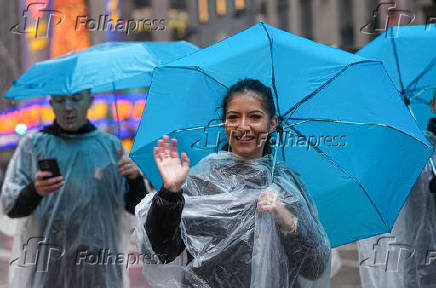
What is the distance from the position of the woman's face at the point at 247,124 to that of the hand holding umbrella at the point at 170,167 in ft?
1.02

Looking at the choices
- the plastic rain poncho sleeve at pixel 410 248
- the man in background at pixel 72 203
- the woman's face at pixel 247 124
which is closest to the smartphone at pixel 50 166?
the man in background at pixel 72 203

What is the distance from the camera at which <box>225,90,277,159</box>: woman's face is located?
2.81 m

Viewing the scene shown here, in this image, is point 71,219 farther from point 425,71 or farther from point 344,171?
point 425,71

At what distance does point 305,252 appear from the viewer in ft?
8.89

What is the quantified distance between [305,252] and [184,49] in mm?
2395

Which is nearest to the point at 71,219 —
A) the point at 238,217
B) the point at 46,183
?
the point at 46,183

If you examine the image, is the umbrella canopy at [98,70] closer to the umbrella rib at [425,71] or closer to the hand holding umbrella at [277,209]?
the umbrella rib at [425,71]

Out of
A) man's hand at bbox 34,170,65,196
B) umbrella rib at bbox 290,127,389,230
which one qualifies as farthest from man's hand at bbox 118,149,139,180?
umbrella rib at bbox 290,127,389,230

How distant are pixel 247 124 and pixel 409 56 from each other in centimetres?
184

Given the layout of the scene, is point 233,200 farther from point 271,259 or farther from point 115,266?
point 115,266

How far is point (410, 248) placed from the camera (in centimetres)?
429

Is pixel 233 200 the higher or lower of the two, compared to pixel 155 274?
higher

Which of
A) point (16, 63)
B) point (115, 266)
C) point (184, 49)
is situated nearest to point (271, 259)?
point (115, 266)

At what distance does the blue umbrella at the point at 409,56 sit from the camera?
4.12 m
